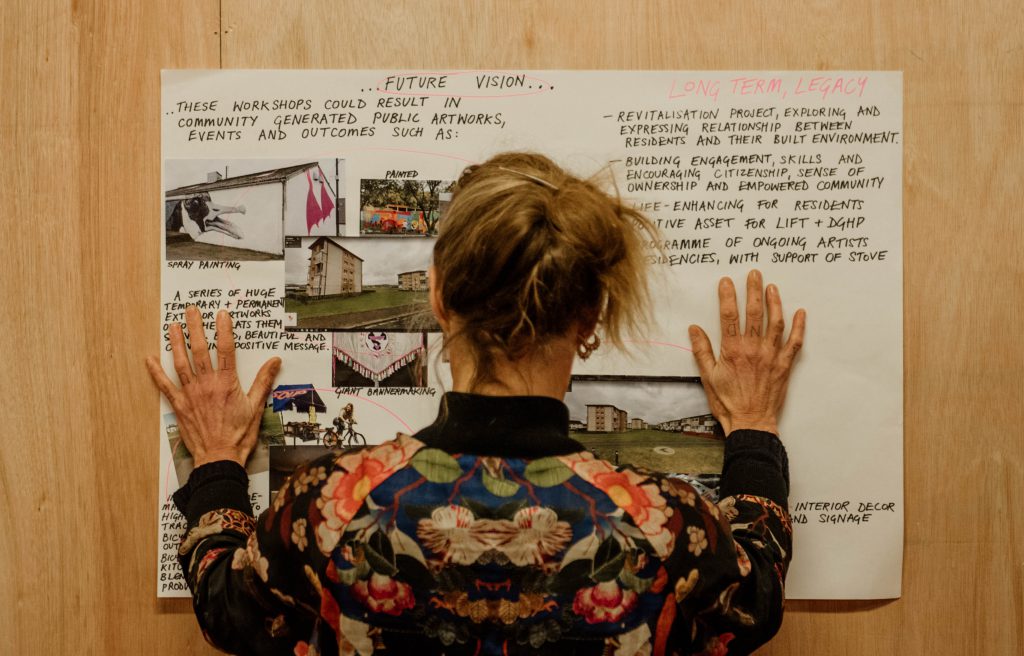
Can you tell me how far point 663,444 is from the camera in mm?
941

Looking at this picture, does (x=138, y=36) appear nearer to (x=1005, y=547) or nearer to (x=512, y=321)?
(x=512, y=321)

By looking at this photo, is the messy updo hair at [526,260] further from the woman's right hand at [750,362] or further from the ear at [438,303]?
the woman's right hand at [750,362]

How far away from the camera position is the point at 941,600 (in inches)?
38.1

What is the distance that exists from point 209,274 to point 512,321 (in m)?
0.53

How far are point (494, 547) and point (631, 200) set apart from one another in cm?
52

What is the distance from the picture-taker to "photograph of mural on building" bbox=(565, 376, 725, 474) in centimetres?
94

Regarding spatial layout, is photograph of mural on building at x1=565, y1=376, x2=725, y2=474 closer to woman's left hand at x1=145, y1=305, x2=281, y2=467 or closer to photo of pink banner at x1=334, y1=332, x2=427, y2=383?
photo of pink banner at x1=334, y1=332, x2=427, y2=383

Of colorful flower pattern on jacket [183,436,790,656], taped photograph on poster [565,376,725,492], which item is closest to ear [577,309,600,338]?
colorful flower pattern on jacket [183,436,790,656]

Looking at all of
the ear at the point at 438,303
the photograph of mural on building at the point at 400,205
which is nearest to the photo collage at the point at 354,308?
the photograph of mural on building at the point at 400,205

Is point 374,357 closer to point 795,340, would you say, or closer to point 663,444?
point 663,444

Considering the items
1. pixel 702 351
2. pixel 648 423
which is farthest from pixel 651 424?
pixel 702 351

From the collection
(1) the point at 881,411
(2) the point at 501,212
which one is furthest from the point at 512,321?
(1) the point at 881,411

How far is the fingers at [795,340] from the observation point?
0.92 metres

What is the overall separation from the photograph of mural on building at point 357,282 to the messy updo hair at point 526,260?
0.32m
